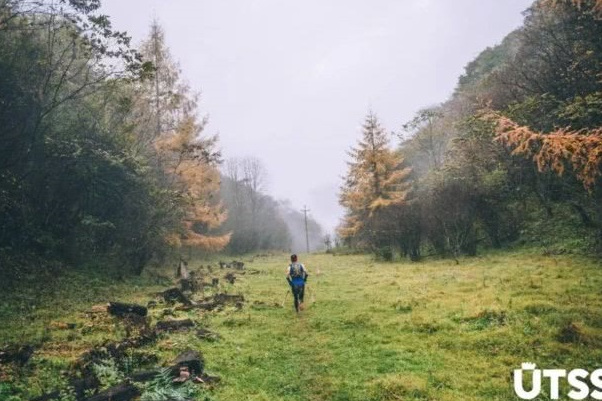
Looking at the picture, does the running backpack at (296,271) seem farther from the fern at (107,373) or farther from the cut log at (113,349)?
the fern at (107,373)

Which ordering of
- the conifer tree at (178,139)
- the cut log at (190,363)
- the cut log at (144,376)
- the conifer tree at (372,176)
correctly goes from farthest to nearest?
the conifer tree at (372,176), the conifer tree at (178,139), the cut log at (190,363), the cut log at (144,376)

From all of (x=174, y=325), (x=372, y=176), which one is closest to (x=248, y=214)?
(x=372, y=176)

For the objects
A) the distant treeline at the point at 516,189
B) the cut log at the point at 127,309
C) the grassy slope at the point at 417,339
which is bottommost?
the grassy slope at the point at 417,339

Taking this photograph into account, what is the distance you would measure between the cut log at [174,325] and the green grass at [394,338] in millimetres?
577

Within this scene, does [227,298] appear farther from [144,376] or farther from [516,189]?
[516,189]

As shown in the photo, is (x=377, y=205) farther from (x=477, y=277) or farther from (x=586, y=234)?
(x=477, y=277)

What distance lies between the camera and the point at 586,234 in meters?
21.7

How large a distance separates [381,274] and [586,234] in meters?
10.5

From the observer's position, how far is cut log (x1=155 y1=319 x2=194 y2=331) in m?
11.8

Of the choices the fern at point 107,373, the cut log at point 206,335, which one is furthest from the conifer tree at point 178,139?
the fern at point 107,373

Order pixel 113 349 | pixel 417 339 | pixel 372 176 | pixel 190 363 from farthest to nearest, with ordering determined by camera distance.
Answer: pixel 372 176 < pixel 417 339 < pixel 113 349 < pixel 190 363

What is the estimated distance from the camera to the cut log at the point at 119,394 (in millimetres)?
6891

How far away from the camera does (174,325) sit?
12102mm

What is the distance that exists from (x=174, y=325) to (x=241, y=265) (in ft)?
75.1
